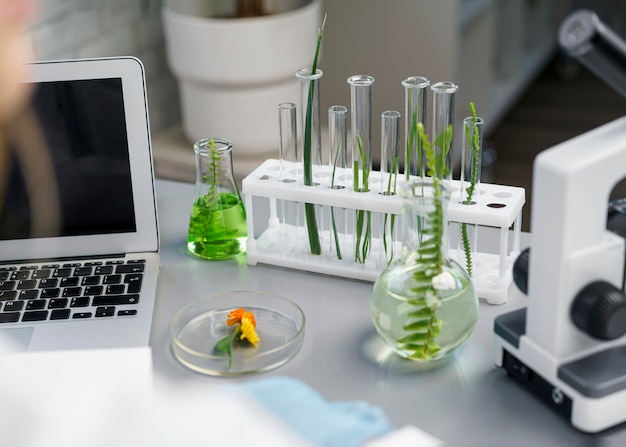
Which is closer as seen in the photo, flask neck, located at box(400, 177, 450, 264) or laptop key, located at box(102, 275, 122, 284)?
flask neck, located at box(400, 177, 450, 264)

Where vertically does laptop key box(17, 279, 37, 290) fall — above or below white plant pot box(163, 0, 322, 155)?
below

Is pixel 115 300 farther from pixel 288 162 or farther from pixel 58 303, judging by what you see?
pixel 288 162

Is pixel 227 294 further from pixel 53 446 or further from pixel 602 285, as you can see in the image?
pixel 602 285

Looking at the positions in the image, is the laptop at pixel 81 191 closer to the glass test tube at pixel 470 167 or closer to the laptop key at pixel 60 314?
the laptop key at pixel 60 314

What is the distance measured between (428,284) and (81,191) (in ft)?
1.56

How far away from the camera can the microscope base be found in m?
0.75

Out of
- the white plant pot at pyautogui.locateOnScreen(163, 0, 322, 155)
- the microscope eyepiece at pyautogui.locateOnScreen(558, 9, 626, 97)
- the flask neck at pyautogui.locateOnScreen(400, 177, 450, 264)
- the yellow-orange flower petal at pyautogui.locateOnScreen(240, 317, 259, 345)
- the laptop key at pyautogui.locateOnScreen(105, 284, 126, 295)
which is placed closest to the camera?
the microscope eyepiece at pyautogui.locateOnScreen(558, 9, 626, 97)

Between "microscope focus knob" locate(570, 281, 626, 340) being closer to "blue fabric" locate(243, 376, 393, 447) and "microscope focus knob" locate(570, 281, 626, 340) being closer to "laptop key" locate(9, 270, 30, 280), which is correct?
"blue fabric" locate(243, 376, 393, 447)

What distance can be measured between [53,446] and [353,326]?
0.34 metres

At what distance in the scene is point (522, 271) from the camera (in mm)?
834

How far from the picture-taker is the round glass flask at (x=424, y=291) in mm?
817

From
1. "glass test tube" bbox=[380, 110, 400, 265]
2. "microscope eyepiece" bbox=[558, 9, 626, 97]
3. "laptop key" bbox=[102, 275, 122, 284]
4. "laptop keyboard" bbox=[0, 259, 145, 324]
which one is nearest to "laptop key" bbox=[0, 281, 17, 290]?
"laptop keyboard" bbox=[0, 259, 145, 324]

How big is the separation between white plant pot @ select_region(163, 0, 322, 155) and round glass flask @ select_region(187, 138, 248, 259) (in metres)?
0.66

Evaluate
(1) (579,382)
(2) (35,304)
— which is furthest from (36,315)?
(1) (579,382)
